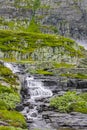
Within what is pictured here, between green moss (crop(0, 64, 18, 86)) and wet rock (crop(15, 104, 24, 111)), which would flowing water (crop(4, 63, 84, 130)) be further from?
green moss (crop(0, 64, 18, 86))

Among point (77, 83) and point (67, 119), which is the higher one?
point (67, 119)

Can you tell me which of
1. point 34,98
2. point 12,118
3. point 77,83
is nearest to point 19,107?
point 12,118

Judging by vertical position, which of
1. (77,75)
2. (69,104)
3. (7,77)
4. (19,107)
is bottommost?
(77,75)

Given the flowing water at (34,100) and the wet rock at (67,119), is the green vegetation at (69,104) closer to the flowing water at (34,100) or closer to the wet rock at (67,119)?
the wet rock at (67,119)

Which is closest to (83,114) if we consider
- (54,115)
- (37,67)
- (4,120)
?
(54,115)

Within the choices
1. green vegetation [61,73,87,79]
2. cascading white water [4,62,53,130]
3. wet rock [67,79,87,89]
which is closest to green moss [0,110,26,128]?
cascading white water [4,62,53,130]

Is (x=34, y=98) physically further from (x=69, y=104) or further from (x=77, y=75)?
(x=77, y=75)

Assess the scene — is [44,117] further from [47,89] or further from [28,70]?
[28,70]

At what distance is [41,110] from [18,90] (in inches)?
715

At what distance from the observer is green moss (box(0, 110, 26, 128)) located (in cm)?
7110

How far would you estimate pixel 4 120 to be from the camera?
7156cm

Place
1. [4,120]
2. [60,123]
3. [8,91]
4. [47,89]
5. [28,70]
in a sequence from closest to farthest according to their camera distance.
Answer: [4,120] < [60,123] < [8,91] < [47,89] < [28,70]

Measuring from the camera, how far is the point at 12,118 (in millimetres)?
74625

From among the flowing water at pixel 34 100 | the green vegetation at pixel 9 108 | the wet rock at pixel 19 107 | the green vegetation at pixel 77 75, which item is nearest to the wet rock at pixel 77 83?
the green vegetation at pixel 77 75
